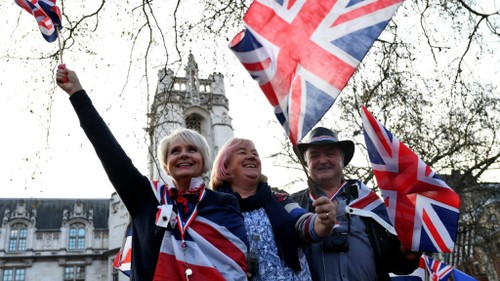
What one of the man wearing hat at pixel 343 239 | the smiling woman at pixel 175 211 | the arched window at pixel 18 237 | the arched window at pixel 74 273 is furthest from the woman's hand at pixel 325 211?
the arched window at pixel 18 237

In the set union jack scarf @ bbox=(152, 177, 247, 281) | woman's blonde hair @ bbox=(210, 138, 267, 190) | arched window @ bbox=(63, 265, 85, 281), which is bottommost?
union jack scarf @ bbox=(152, 177, 247, 281)

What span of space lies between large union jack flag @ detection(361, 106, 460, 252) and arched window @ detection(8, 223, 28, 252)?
42.4m

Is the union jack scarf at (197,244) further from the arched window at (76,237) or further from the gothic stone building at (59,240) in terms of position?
the arched window at (76,237)

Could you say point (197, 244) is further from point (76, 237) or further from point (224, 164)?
point (76, 237)

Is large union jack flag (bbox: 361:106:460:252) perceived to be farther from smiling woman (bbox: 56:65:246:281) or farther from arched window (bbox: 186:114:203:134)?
arched window (bbox: 186:114:203:134)

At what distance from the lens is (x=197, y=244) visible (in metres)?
2.37

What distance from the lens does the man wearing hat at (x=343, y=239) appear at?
10.0ft

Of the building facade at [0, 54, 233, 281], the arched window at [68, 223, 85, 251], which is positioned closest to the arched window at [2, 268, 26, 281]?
the building facade at [0, 54, 233, 281]

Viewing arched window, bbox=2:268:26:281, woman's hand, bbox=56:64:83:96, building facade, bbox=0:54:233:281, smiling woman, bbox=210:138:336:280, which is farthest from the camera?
arched window, bbox=2:268:26:281

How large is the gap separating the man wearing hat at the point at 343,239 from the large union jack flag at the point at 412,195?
16 cm

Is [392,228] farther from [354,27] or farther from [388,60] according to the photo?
[388,60]

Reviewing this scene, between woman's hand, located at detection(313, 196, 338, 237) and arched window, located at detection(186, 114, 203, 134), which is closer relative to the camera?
woman's hand, located at detection(313, 196, 338, 237)

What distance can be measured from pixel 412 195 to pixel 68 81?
90.5 inches

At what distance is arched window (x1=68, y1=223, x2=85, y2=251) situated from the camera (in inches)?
1591
